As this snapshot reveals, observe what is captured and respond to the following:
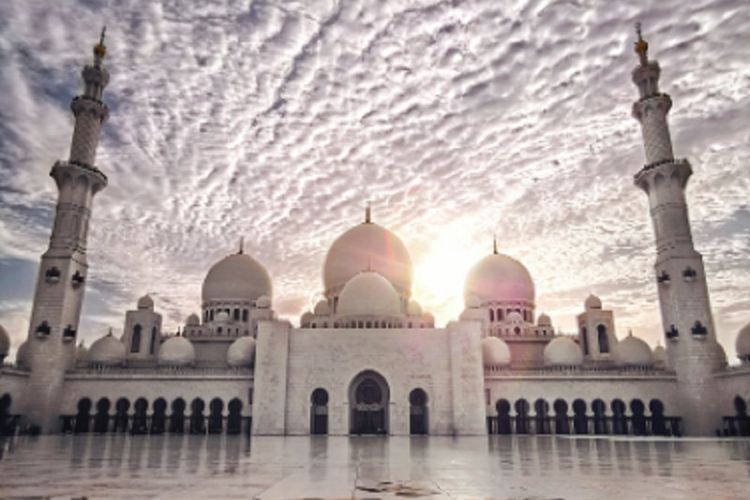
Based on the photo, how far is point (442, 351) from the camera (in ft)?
103

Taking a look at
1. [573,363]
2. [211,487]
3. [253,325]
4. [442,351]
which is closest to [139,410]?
[253,325]

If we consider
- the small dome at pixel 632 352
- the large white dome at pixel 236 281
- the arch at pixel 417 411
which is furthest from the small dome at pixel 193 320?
the small dome at pixel 632 352

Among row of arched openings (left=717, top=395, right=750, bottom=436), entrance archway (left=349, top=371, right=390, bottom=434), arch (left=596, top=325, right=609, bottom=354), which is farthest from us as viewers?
arch (left=596, top=325, right=609, bottom=354)

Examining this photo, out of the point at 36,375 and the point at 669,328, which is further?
the point at 669,328

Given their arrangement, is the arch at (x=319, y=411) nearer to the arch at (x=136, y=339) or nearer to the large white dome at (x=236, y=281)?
the large white dome at (x=236, y=281)

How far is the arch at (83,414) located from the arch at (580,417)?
94.6 ft

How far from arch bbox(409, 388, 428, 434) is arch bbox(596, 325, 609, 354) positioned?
14.9m

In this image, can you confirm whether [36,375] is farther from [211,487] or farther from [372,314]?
[211,487]

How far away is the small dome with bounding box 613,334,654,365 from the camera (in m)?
35.6

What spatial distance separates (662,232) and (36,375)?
125 ft

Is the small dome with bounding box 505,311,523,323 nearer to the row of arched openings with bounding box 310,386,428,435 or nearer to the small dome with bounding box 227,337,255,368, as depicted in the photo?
the row of arched openings with bounding box 310,386,428,435

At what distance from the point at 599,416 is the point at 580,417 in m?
1.09

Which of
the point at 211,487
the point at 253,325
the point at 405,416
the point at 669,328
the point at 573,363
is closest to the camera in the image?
the point at 211,487

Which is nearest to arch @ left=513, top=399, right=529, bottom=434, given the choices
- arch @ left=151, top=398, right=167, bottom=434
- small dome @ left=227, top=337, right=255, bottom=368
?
small dome @ left=227, top=337, right=255, bottom=368
